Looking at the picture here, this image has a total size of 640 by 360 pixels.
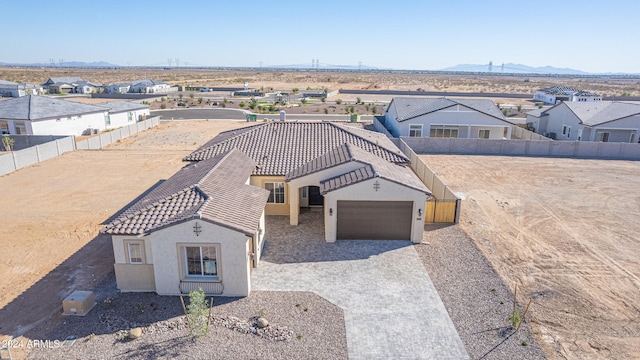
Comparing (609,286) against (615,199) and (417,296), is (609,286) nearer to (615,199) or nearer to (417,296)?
(417,296)

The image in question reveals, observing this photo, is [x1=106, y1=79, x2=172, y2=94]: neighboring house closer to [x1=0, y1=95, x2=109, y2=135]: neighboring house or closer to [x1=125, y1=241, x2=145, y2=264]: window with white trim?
[x1=0, y1=95, x2=109, y2=135]: neighboring house

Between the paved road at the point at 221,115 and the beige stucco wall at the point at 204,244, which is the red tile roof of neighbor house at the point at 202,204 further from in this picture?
the paved road at the point at 221,115

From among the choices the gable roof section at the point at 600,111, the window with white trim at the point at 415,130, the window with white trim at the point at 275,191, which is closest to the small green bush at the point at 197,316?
the window with white trim at the point at 275,191

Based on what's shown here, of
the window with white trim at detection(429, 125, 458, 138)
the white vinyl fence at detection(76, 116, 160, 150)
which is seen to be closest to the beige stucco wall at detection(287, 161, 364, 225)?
the window with white trim at detection(429, 125, 458, 138)

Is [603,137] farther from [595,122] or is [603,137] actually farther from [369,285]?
[369,285]

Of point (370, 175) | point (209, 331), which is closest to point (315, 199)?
point (370, 175)
